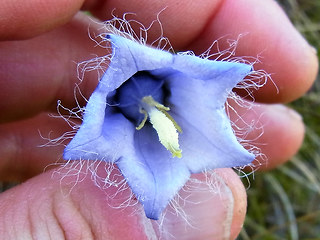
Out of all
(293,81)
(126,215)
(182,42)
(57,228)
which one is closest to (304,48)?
(293,81)

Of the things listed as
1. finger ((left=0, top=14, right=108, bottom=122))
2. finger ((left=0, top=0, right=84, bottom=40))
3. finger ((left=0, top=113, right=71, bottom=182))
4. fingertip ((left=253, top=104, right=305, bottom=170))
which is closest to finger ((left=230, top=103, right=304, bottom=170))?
fingertip ((left=253, top=104, right=305, bottom=170))

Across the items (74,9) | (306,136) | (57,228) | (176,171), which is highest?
(74,9)

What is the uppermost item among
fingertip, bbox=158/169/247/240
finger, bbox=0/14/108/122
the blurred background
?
fingertip, bbox=158/169/247/240

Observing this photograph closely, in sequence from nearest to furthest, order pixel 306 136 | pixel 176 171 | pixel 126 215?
pixel 176 171 < pixel 126 215 < pixel 306 136

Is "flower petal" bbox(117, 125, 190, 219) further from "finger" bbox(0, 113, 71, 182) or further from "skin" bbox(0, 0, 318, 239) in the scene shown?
"finger" bbox(0, 113, 71, 182)

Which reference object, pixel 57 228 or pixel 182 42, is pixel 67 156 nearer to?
pixel 57 228

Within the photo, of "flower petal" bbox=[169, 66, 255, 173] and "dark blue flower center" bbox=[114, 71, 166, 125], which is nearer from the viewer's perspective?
"flower petal" bbox=[169, 66, 255, 173]

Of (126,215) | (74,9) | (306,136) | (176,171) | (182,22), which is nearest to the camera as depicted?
(176,171)
